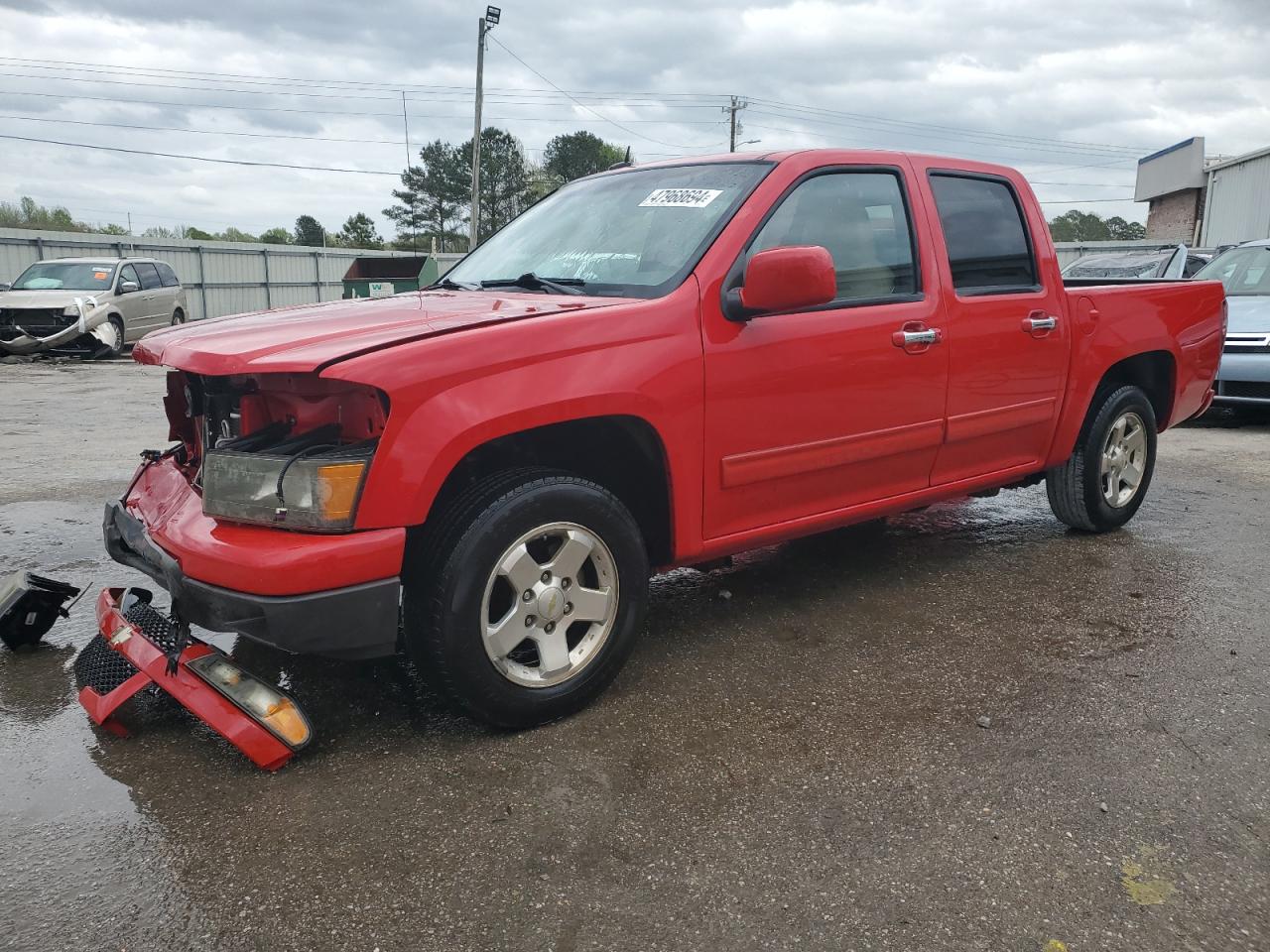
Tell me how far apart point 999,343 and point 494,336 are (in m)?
2.34

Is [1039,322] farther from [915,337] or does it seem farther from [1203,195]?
[1203,195]

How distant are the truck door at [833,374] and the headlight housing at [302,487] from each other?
3.77 feet

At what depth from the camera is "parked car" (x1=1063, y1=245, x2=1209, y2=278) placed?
1057 cm

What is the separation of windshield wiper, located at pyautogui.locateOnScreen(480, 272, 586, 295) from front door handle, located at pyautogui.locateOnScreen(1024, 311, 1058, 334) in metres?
2.01

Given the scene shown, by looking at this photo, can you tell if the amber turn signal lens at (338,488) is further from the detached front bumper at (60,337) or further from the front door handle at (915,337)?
the detached front bumper at (60,337)

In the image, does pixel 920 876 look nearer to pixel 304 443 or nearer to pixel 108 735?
pixel 304 443

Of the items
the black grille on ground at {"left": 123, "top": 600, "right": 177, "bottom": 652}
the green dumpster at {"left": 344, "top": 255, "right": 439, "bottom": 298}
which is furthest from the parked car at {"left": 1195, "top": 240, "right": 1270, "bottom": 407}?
the green dumpster at {"left": 344, "top": 255, "right": 439, "bottom": 298}

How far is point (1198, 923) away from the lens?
2.02m

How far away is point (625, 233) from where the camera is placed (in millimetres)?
3434

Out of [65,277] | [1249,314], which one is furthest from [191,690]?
[65,277]

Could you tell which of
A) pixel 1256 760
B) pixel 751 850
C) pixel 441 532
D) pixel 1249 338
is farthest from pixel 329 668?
pixel 1249 338

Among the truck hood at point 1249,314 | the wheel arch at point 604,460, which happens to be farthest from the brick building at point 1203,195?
the wheel arch at point 604,460

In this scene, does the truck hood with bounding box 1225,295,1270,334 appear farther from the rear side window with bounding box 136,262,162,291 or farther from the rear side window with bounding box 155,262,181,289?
the rear side window with bounding box 155,262,181,289

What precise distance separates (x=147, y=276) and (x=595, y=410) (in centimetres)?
1691
